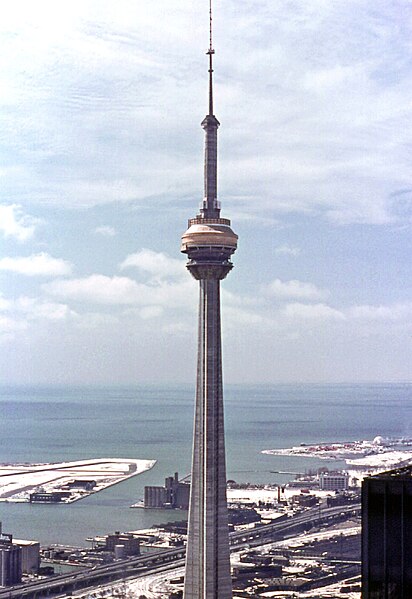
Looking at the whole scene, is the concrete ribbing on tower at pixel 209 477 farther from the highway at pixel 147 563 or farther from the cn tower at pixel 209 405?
the highway at pixel 147 563

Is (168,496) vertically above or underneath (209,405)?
underneath

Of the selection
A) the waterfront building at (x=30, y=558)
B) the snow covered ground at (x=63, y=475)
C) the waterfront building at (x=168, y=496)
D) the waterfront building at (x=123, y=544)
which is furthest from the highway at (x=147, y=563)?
the snow covered ground at (x=63, y=475)

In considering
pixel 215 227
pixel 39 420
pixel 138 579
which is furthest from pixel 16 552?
pixel 39 420

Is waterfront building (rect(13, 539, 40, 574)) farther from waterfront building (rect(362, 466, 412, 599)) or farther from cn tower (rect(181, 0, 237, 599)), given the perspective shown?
waterfront building (rect(362, 466, 412, 599))

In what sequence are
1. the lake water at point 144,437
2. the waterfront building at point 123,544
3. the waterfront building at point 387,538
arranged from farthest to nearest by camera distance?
the lake water at point 144,437 < the waterfront building at point 123,544 < the waterfront building at point 387,538

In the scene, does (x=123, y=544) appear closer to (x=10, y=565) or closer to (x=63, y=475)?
(x=10, y=565)

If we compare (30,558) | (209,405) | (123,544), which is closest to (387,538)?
(209,405)

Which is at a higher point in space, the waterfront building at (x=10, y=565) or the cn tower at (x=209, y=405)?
the cn tower at (x=209, y=405)
